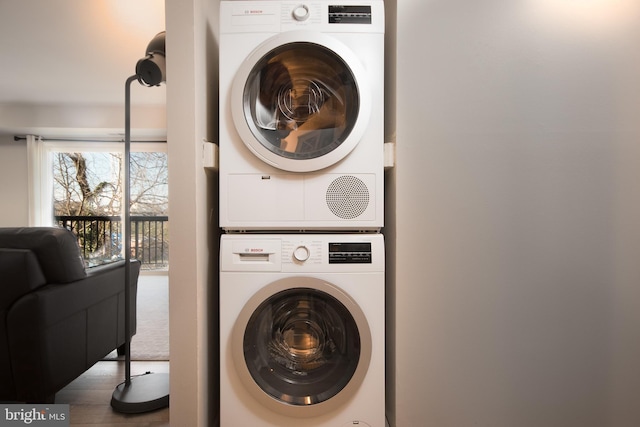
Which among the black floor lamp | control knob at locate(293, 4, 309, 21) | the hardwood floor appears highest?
control knob at locate(293, 4, 309, 21)

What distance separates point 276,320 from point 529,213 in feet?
3.51

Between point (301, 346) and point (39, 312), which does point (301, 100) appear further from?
point (39, 312)

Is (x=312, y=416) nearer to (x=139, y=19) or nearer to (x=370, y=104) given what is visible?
(x=370, y=104)

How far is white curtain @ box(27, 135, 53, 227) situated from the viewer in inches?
193

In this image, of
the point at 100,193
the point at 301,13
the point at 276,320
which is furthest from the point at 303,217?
the point at 100,193

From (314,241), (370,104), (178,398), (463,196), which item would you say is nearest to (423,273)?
(463,196)

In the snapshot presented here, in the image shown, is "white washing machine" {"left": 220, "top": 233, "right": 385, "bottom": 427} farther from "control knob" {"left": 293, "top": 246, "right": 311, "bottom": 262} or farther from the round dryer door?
the round dryer door

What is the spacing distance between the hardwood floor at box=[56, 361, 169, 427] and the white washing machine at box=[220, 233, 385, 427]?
534mm

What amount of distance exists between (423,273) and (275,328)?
0.64m

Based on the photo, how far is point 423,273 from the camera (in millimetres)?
1240

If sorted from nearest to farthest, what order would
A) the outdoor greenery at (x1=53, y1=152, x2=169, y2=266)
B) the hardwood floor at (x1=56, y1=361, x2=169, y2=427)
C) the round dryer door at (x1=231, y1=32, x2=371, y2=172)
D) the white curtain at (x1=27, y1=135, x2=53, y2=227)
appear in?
1. the round dryer door at (x1=231, y1=32, x2=371, y2=172)
2. the hardwood floor at (x1=56, y1=361, x2=169, y2=427)
3. the white curtain at (x1=27, y1=135, x2=53, y2=227)
4. the outdoor greenery at (x1=53, y1=152, x2=169, y2=266)

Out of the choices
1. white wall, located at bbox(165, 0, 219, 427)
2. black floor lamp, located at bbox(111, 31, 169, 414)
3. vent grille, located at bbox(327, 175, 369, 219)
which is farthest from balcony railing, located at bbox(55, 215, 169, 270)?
vent grille, located at bbox(327, 175, 369, 219)

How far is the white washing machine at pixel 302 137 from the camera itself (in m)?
1.26

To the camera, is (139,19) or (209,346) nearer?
(209,346)
